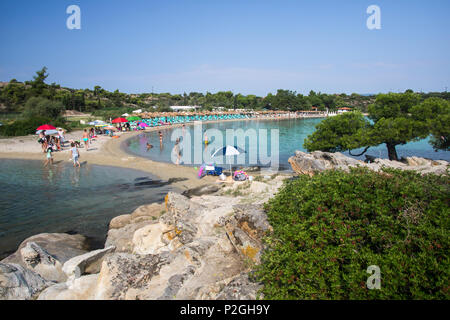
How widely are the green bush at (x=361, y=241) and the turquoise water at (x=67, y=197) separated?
700cm

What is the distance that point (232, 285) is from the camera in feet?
12.9

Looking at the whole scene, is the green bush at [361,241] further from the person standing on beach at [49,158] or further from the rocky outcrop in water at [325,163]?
the person standing on beach at [49,158]

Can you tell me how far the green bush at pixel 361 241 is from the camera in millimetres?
2980

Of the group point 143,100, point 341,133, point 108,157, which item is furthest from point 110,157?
point 143,100

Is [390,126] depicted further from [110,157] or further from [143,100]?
[143,100]

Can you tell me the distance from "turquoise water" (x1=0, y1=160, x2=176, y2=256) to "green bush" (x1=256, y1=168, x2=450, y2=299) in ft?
23.0

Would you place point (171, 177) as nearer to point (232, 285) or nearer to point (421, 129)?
point (232, 285)

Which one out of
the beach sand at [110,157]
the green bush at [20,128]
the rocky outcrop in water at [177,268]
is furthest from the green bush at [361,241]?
the green bush at [20,128]

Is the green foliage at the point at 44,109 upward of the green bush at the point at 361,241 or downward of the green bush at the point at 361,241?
upward

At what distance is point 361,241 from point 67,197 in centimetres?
1305

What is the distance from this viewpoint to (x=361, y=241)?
362cm

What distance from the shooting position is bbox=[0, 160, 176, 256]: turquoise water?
9.87 m

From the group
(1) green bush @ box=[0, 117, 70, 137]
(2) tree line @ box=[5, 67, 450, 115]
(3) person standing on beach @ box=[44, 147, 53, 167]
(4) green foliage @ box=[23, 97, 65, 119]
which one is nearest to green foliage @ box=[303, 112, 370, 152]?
(3) person standing on beach @ box=[44, 147, 53, 167]

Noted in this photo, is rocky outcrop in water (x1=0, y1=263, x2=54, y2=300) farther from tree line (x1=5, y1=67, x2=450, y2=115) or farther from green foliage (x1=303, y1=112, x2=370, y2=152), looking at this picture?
tree line (x1=5, y1=67, x2=450, y2=115)
